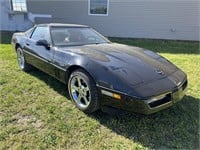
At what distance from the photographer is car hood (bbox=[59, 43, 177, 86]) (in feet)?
9.89

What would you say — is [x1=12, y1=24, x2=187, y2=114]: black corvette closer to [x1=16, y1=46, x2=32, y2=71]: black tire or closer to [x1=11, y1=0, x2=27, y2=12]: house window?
[x1=16, y1=46, x2=32, y2=71]: black tire

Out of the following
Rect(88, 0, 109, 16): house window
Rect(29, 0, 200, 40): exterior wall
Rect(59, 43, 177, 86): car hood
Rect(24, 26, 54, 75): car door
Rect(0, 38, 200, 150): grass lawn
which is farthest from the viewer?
Rect(88, 0, 109, 16): house window

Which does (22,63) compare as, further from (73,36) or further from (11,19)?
(11,19)

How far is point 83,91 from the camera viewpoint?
11.0 ft

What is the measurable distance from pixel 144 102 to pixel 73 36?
227cm

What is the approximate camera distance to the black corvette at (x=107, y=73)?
2.82 metres

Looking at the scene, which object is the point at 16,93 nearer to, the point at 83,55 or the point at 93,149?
the point at 83,55

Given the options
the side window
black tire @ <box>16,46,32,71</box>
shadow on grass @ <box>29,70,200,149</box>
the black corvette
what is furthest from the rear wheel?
shadow on grass @ <box>29,70,200,149</box>

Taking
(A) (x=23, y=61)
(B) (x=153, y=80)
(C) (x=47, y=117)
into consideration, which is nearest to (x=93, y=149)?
(C) (x=47, y=117)

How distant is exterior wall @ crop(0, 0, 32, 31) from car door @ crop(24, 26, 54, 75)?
8.96 meters

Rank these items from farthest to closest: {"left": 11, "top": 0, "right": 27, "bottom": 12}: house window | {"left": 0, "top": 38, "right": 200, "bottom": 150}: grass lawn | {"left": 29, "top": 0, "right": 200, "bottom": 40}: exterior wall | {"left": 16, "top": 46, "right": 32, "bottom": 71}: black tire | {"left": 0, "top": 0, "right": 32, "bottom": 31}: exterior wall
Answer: {"left": 11, "top": 0, "right": 27, "bottom": 12}: house window < {"left": 0, "top": 0, "right": 32, "bottom": 31}: exterior wall < {"left": 29, "top": 0, "right": 200, "bottom": 40}: exterior wall < {"left": 16, "top": 46, "right": 32, "bottom": 71}: black tire < {"left": 0, "top": 38, "right": 200, "bottom": 150}: grass lawn

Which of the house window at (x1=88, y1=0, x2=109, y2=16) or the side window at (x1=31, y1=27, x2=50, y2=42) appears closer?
the side window at (x1=31, y1=27, x2=50, y2=42)

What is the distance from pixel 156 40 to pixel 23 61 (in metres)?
7.39

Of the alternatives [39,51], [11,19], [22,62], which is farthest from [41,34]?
[11,19]
